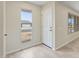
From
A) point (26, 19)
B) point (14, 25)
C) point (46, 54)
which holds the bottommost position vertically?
point (46, 54)

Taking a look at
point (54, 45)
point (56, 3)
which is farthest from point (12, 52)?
point (56, 3)

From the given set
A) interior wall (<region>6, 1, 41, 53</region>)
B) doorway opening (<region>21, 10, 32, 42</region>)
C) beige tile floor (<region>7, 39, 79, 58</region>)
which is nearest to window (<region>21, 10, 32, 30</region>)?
doorway opening (<region>21, 10, 32, 42</region>)

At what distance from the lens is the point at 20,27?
3.97 m

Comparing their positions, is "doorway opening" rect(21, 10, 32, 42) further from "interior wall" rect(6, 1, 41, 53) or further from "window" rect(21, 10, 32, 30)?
"interior wall" rect(6, 1, 41, 53)

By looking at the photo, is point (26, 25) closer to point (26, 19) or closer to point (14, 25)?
point (26, 19)

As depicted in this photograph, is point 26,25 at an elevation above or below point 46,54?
above

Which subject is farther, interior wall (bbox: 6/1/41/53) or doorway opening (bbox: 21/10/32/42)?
doorway opening (bbox: 21/10/32/42)

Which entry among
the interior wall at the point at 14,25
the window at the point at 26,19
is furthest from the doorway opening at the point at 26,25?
the interior wall at the point at 14,25

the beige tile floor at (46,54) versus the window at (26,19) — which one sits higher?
the window at (26,19)

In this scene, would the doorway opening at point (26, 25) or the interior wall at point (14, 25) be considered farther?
the doorway opening at point (26, 25)

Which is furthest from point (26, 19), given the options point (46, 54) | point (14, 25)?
point (46, 54)

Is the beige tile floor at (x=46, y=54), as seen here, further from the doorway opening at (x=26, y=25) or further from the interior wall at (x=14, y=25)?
the doorway opening at (x=26, y=25)

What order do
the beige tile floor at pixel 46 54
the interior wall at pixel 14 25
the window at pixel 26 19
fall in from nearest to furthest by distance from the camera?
the beige tile floor at pixel 46 54
the interior wall at pixel 14 25
the window at pixel 26 19

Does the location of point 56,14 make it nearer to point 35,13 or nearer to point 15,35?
point 35,13
